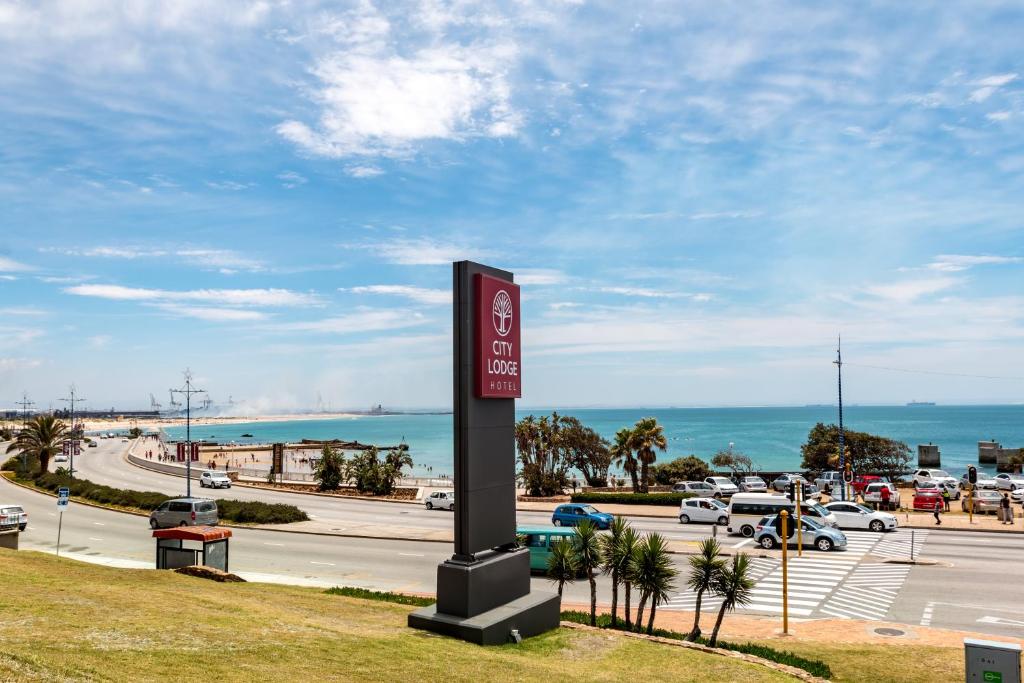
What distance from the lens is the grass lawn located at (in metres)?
10.2

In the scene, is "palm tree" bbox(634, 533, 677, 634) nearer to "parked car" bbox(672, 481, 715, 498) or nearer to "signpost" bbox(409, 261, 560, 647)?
"signpost" bbox(409, 261, 560, 647)

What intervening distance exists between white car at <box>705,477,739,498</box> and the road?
14.9 m

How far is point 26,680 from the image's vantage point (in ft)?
27.3

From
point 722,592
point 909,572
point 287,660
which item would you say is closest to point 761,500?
point 909,572

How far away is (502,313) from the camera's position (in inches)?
724

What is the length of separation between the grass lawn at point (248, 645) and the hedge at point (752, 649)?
141cm

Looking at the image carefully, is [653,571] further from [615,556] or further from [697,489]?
[697,489]

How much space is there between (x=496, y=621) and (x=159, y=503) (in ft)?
130

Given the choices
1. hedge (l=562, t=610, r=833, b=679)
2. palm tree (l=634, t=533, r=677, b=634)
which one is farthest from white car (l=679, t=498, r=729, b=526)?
palm tree (l=634, t=533, r=677, b=634)

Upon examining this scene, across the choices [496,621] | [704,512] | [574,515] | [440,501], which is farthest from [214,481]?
[496,621]

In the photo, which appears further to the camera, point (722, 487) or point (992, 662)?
point (722, 487)

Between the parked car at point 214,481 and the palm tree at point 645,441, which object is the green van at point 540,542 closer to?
the palm tree at point 645,441

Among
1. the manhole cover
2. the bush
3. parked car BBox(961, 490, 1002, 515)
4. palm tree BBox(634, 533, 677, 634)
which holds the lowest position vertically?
parked car BBox(961, 490, 1002, 515)

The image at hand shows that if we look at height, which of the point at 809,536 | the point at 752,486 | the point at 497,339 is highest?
the point at 497,339
